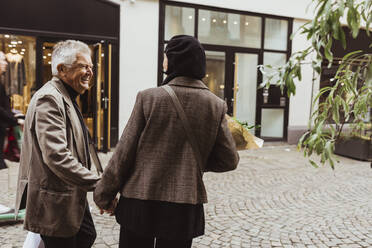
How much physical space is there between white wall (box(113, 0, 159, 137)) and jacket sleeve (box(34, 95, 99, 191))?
7.29 metres

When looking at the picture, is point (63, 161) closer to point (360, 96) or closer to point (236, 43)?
point (360, 96)

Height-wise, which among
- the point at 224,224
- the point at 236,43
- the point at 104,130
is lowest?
the point at 224,224

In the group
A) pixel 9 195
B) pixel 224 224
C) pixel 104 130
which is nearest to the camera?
pixel 224 224

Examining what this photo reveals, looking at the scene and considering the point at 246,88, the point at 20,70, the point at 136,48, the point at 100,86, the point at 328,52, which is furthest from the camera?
the point at 246,88

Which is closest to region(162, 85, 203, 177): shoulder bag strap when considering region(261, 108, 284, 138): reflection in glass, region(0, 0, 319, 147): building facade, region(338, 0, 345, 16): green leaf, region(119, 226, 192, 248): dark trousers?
region(119, 226, 192, 248): dark trousers

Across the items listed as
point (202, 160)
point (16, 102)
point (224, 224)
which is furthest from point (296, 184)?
point (16, 102)

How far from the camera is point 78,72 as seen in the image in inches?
88.4

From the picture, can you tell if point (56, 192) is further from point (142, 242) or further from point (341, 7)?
point (341, 7)

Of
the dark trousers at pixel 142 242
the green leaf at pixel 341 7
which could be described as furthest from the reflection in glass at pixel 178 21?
the green leaf at pixel 341 7

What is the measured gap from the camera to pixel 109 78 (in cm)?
851

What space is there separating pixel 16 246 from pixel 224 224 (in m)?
2.41

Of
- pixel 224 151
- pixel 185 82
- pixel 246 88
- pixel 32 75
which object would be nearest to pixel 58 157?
pixel 185 82

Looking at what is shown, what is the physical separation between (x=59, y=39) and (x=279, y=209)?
6242 millimetres

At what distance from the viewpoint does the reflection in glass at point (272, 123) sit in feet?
37.4
